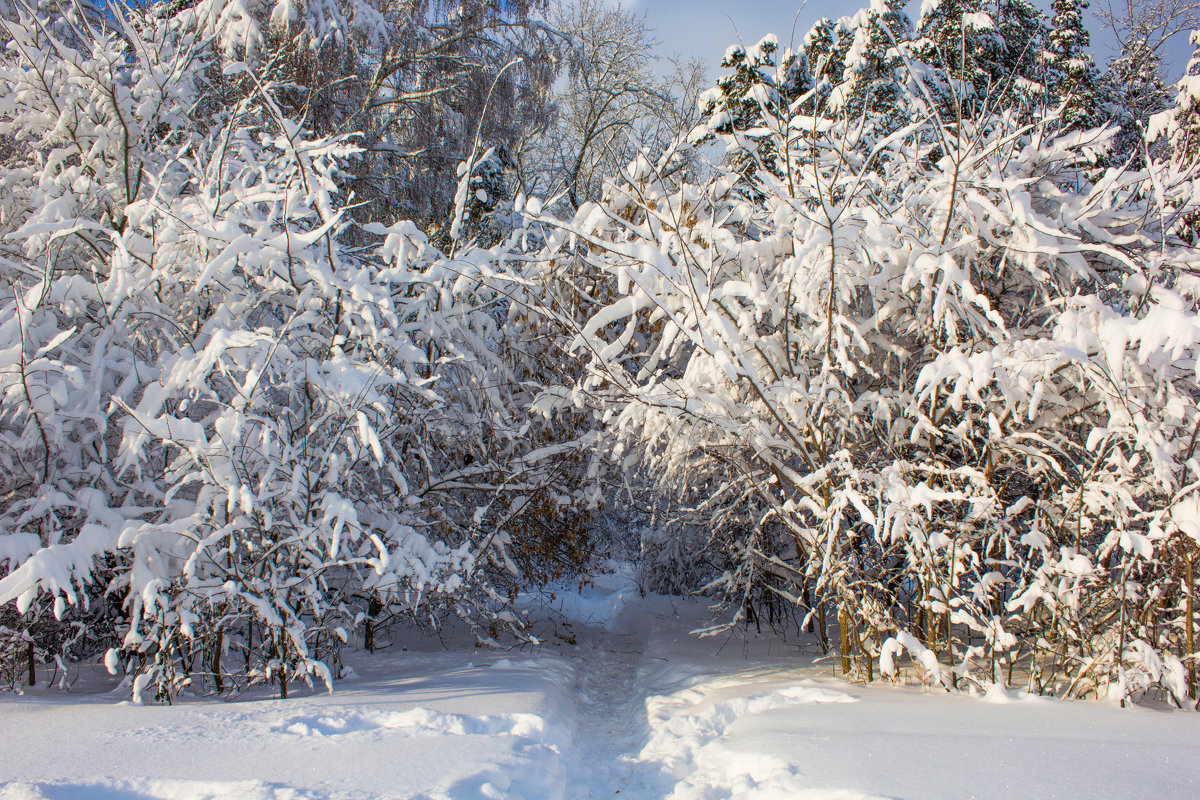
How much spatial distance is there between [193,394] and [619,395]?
2.52m

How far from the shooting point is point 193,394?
416 cm

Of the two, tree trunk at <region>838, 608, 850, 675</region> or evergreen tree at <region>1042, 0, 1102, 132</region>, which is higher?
evergreen tree at <region>1042, 0, 1102, 132</region>

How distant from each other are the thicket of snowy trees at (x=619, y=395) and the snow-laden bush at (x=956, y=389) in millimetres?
31

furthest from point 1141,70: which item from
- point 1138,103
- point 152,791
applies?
point 152,791

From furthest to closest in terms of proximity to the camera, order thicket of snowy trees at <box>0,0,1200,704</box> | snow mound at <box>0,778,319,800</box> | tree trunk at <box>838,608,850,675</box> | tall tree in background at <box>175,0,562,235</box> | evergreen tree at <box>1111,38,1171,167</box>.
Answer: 1. evergreen tree at <box>1111,38,1171,167</box>
2. tall tree in background at <box>175,0,562,235</box>
3. tree trunk at <box>838,608,850,675</box>
4. thicket of snowy trees at <box>0,0,1200,704</box>
5. snow mound at <box>0,778,319,800</box>

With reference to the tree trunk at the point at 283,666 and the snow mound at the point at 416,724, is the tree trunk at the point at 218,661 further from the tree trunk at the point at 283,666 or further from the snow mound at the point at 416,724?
the snow mound at the point at 416,724

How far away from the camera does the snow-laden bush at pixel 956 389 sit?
3.49 m

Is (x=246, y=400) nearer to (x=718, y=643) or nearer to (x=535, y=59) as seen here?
(x=718, y=643)

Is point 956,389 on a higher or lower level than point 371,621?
A: higher

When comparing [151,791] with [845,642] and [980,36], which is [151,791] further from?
[980,36]

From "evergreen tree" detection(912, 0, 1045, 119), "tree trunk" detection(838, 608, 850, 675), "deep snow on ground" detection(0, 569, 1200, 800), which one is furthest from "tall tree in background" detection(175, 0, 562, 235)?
"tree trunk" detection(838, 608, 850, 675)

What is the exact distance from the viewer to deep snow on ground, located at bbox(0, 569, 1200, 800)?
8.54 feet

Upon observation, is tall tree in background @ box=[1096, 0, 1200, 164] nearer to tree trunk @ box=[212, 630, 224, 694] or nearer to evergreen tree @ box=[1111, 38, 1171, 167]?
evergreen tree @ box=[1111, 38, 1171, 167]

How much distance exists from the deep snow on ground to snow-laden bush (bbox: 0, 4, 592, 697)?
51cm
